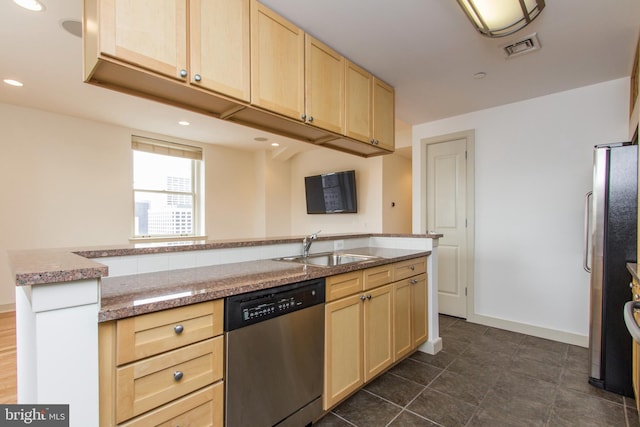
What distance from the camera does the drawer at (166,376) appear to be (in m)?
0.99

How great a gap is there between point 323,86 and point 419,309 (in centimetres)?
197

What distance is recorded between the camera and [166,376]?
1.08 meters

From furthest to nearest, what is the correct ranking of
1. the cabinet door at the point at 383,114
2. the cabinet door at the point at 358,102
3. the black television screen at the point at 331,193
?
1. the black television screen at the point at 331,193
2. the cabinet door at the point at 383,114
3. the cabinet door at the point at 358,102

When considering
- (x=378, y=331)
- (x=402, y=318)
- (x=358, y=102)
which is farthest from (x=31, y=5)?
(x=402, y=318)

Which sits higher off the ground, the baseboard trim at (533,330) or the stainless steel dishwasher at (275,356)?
the stainless steel dishwasher at (275,356)

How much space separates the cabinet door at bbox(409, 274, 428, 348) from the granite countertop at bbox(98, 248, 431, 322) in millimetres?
760

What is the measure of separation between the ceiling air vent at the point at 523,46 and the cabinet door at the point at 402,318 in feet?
6.36

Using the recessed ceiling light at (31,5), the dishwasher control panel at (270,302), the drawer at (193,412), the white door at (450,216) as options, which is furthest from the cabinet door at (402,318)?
the recessed ceiling light at (31,5)

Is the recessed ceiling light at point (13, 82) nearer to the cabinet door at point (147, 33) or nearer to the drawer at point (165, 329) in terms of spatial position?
the cabinet door at point (147, 33)

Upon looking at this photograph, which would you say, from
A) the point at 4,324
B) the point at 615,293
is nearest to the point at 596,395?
the point at 615,293

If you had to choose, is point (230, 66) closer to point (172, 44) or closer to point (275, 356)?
point (172, 44)

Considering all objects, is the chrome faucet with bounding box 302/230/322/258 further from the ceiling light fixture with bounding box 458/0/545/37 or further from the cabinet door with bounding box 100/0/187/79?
the ceiling light fixture with bounding box 458/0/545/37

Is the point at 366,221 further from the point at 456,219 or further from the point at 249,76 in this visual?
the point at 249,76

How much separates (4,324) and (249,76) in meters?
4.07
